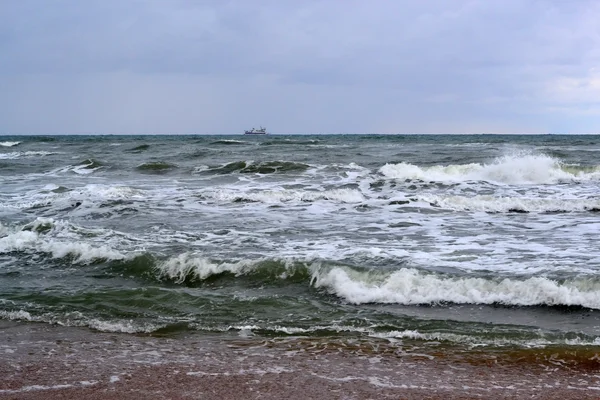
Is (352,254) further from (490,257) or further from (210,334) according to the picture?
(210,334)

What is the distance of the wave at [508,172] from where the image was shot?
20234mm

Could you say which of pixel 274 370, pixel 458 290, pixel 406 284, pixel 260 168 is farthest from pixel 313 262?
pixel 260 168

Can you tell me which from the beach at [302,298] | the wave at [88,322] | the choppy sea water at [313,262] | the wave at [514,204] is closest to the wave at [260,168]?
the choppy sea water at [313,262]

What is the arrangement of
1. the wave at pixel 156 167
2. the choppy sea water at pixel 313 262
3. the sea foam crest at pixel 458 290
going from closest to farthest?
the choppy sea water at pixel 313 262 → the sea foam crest at pixel 458 290 → the wave at pixel 156 167

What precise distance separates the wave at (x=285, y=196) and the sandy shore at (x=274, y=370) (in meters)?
A: 9.99

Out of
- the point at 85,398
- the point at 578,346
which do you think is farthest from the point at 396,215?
the point at 85,398

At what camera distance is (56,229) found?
11.1 m

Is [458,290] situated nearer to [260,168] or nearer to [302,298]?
[302,298]

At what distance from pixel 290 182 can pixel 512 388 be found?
15737 mm

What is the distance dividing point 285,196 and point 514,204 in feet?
18.8

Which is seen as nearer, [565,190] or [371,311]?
[371,311]

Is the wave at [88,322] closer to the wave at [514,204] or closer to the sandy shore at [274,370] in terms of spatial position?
the sandy shore at [274,370]

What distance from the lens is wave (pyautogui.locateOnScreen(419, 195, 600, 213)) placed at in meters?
13.6

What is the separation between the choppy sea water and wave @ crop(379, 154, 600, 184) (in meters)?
2.73
